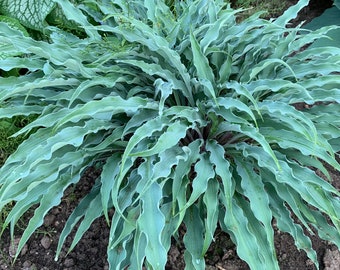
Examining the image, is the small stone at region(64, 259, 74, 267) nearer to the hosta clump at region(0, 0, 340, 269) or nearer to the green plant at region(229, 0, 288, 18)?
the hosta clump at region(0, 0, 340, 269)

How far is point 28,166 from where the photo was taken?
1.56 metres

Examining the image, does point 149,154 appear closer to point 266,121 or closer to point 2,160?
point 266,121

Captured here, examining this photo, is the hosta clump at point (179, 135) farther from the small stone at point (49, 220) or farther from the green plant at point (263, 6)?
the green plant at point (263, 6)

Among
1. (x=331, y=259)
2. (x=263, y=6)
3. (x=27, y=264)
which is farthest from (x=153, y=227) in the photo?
(x=263, y=6)

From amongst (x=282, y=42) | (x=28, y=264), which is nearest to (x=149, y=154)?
(x=282, y=42)

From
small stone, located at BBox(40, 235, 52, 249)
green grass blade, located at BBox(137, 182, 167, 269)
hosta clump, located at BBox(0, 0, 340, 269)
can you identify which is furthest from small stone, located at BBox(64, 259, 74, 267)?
green grass blade, located at BBox(137, 182, 167, 269)

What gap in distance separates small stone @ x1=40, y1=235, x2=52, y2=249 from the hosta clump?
0.35m

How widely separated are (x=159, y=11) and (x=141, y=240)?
89 centimetres

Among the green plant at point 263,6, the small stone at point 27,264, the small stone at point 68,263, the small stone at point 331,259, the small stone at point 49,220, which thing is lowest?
the small stone at point 331,259

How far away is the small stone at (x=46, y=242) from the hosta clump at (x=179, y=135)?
0.35m

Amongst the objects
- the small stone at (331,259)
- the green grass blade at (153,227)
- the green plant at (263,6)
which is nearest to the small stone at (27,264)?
the green grass blade at (153,227)

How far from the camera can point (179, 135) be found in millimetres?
1540

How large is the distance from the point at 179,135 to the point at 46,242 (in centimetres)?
84

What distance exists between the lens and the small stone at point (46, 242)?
1997 mm
